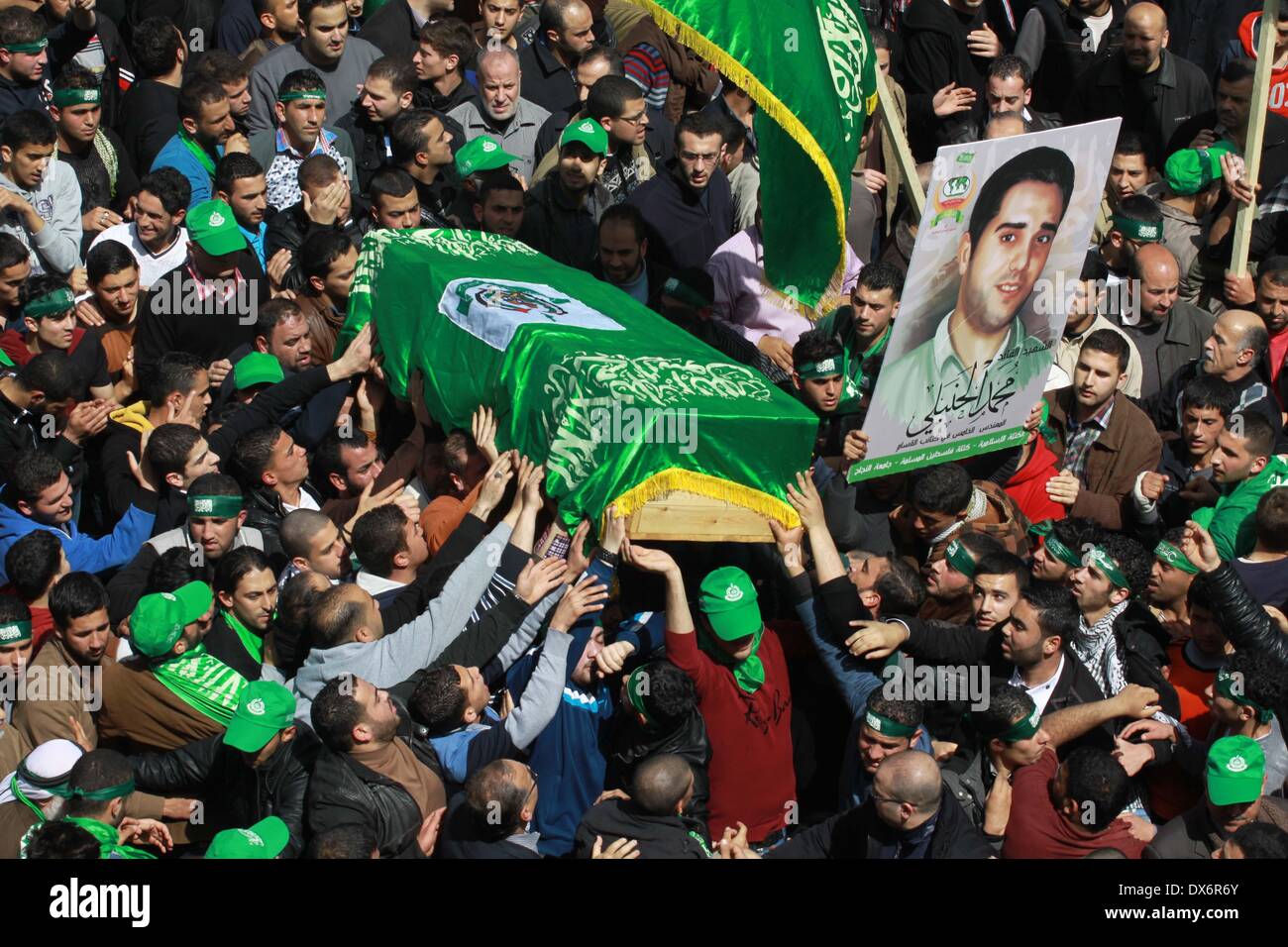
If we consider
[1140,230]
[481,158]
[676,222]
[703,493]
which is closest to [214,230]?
[481,158]

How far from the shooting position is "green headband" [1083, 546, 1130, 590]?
23.2ft

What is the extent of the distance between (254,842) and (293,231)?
4.32 metres

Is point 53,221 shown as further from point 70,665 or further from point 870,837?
point 870,837

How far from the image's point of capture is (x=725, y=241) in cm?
952

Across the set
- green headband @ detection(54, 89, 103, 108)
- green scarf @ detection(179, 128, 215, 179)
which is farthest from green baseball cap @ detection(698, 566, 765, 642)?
green headband @ detection(54, 89, 103, 108)

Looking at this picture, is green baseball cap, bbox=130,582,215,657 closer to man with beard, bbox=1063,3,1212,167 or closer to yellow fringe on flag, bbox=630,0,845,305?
yellow fringe on flag, bbox=630,0,845,305

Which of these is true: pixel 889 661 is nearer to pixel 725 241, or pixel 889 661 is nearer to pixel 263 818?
pixel 263 818

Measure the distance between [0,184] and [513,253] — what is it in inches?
102

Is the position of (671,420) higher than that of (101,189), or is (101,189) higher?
(671,420)

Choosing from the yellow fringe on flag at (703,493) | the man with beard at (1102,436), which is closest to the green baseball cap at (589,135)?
the man with beard at (1102,436)

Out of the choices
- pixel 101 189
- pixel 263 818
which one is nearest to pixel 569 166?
pixel 101 189

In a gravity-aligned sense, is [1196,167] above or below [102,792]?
above

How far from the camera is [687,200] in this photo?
9.64 metres

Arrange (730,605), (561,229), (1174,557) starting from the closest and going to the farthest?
(730,605) → (1174,557) → (561,229)
